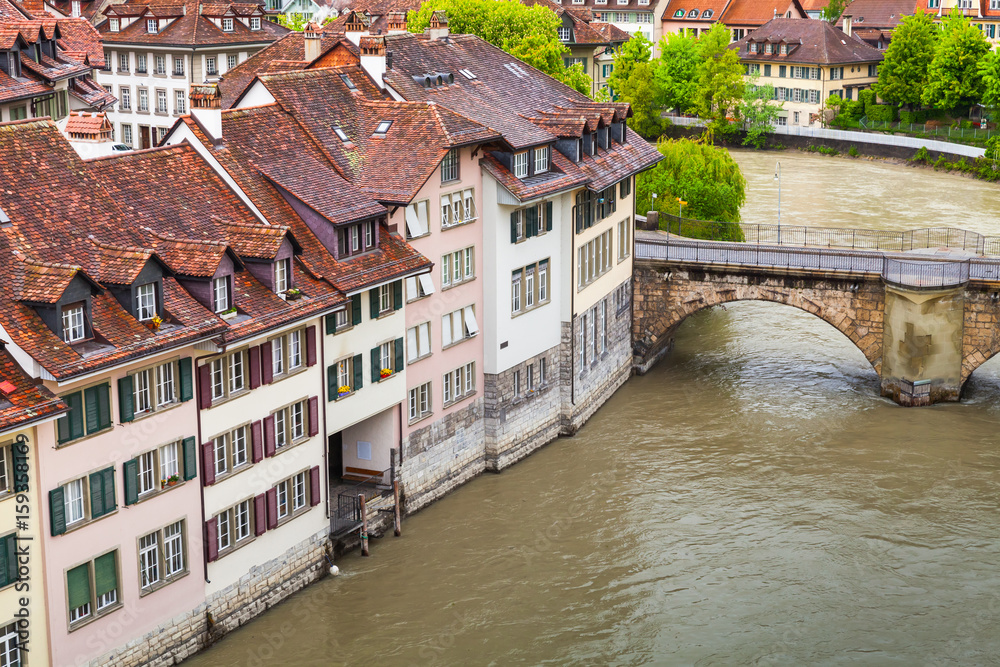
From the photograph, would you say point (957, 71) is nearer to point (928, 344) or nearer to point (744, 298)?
point (744, 298)

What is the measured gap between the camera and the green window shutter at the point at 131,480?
1252 inches

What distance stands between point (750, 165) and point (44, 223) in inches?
3256

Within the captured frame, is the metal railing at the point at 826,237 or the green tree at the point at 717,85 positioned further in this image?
→ the green tree at the point at 717,85

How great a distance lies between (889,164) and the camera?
110438 mm

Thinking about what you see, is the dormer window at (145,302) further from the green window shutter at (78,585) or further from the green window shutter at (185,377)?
the green window shutter at (78,585)

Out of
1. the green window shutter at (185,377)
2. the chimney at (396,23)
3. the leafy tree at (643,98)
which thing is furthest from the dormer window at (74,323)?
the leafy tree at (643,98)

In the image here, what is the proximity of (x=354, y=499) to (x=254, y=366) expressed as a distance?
7391 millimetres

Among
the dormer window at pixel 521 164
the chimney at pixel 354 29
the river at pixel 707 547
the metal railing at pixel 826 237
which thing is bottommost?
the river at pixel 707 547

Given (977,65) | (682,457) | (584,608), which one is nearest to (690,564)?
(584,608)

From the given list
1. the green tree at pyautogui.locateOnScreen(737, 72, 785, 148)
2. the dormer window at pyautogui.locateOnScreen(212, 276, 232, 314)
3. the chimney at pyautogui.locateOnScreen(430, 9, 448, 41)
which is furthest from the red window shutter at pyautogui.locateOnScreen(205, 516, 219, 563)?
the green tree at pyautogui.locateOnScreen(737, 72, 785, 148)

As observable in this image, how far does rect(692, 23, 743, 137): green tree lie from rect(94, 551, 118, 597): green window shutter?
308 ft

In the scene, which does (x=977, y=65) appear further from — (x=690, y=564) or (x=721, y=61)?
(x=690, y=564)

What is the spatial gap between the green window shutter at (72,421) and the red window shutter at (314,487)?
9.10 metres

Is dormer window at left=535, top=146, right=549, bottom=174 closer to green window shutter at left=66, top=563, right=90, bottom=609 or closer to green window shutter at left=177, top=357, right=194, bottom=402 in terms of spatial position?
green window shutter at left=177, top=357, right=194, bottom=402
